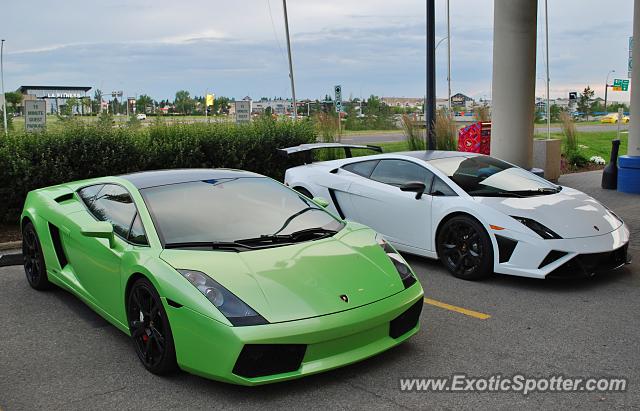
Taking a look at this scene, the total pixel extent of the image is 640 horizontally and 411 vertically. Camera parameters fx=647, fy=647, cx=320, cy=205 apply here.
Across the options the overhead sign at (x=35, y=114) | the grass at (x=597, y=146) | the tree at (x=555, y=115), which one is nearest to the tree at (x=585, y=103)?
the tree at (x=555, y=115)

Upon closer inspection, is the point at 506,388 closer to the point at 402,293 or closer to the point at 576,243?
the point at 402,293

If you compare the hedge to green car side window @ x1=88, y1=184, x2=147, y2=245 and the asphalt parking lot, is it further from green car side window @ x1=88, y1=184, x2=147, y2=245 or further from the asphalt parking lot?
green car side window @ x1=88, y1=184, x2=147, y2=245

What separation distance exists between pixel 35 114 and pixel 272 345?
976cm

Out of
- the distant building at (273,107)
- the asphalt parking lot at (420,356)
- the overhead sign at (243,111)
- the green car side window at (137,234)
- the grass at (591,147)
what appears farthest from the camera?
the grass at (591,147)

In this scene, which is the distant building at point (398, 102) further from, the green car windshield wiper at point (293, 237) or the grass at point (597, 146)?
the green car windshield wiper at point (293, 237)

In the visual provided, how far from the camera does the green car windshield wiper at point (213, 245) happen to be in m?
4.32

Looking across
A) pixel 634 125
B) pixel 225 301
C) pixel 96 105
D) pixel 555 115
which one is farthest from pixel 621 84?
pixel 225 301

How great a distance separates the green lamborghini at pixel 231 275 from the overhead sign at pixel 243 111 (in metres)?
9.18

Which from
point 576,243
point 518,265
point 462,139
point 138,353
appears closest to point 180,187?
point 138,353

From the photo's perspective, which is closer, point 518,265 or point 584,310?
point 584,310

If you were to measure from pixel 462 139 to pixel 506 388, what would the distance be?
38.5 ft

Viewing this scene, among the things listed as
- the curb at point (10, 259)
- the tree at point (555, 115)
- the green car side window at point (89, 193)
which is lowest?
the curb at point (10, 259)

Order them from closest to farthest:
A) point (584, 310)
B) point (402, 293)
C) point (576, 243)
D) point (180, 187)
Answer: point (402, 293)
point (180, 187)
point (584, 310)
point (576, 243)

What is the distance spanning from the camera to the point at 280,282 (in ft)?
13.1
